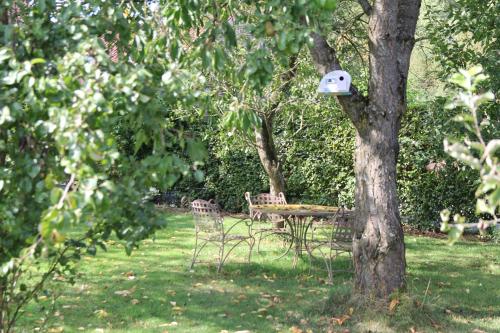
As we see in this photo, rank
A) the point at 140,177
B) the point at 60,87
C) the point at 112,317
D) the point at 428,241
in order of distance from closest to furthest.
A: the point at 60,87 → the point at 140,177 → the point at 112,317 → the point at 428,241

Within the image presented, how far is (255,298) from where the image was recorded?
6.30 metres

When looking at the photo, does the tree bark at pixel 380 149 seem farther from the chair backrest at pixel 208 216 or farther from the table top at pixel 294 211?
the chair backrest at pixel 208 216

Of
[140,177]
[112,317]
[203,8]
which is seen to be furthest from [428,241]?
[140,177]

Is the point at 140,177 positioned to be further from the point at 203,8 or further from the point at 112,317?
the point at 112,317

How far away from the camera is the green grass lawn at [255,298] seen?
5281 millimetres

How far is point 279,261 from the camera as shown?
827cm

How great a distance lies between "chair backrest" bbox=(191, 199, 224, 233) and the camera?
24.3 ft

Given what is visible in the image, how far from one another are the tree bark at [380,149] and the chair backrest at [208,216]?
6.96 ft

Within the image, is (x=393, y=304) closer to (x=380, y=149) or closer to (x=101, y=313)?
(x=380, y=149)

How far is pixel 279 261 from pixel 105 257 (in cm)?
236

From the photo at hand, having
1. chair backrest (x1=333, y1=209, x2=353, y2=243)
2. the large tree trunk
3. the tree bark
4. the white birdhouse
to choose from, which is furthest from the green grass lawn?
the white birdhouse

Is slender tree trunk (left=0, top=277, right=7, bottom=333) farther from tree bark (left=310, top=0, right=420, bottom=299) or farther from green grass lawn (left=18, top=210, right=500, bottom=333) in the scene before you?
tree bark (left=310, top=0, right=420, bottom=299)

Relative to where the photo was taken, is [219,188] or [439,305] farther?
[219,188]

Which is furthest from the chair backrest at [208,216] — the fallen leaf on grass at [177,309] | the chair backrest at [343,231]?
the fallen leaf on grass at [177,309]
